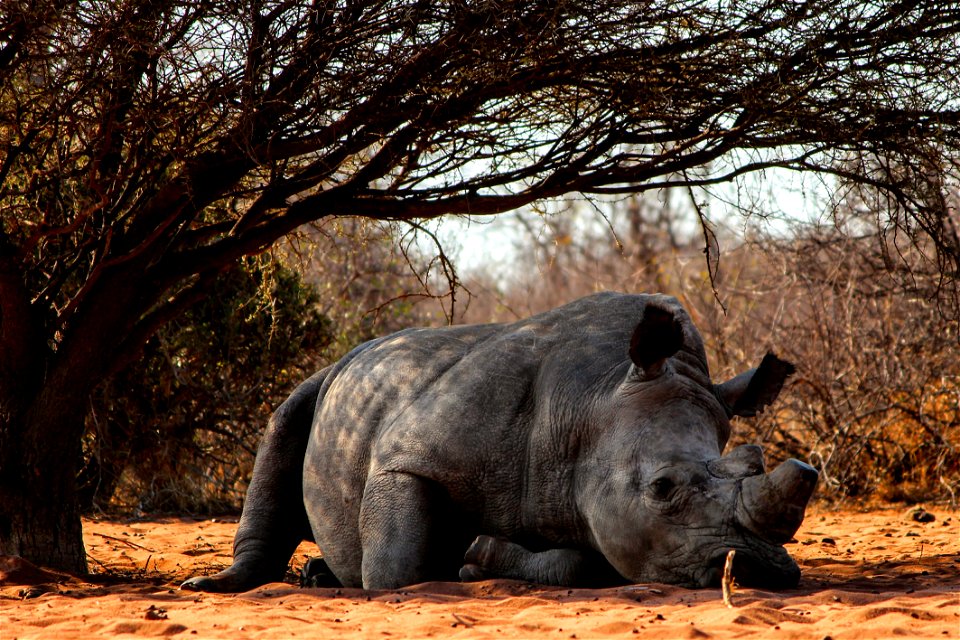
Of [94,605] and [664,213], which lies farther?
[664,213]

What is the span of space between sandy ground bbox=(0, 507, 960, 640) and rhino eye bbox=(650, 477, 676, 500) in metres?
0.38

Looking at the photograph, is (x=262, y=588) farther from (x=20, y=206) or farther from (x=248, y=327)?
(x=248, y=327)

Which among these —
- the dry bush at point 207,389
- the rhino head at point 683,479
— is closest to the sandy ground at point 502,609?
the rhino head at point 683,479

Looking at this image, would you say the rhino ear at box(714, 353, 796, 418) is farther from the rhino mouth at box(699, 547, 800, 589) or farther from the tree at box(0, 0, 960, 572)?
the tree at box(0, 0, 960, 572)

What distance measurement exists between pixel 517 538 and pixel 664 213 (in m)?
27.6

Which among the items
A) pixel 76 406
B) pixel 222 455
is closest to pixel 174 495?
pixel 222 455

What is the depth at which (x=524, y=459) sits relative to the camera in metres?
5.59

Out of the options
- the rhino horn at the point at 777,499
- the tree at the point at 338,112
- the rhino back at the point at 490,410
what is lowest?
the rhino horn at the point at 777,499

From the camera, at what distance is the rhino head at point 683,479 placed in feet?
15.2

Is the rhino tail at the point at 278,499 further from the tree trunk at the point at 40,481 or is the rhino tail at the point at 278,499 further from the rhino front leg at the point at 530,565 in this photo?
the rhino front leg at the point at 530,565

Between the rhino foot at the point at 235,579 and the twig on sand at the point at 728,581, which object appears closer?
the twig on sand at the point at 728,581

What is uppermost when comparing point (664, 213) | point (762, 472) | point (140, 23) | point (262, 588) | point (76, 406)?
point (664, 213)

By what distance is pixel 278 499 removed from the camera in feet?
22.4

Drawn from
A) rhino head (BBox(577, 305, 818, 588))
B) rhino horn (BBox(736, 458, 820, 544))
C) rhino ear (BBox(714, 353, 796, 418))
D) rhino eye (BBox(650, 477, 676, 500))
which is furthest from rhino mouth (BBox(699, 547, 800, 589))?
rhino ear (BBox(714, 353, 796, 418))
